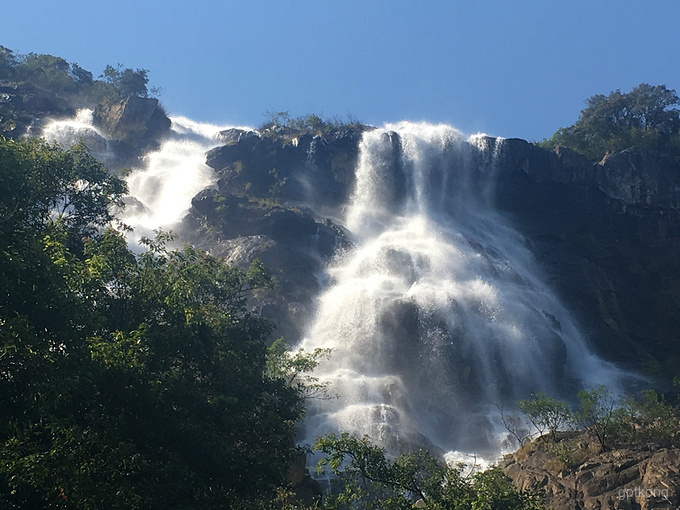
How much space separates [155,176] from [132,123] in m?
9.27

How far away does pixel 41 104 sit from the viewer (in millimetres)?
58594

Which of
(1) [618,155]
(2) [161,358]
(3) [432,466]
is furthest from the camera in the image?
(1) [618,155]

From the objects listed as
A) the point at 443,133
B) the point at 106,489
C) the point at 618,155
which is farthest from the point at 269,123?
the point at 106,489

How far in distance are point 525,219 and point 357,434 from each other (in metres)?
31.5

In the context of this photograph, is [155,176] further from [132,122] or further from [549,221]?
[549,221]

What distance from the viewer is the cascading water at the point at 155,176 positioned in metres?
48.6

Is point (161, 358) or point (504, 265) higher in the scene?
point (504, 265)

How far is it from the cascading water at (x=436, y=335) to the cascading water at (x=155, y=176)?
49.4 feet

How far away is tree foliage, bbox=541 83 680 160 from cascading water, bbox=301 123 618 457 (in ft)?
44.7

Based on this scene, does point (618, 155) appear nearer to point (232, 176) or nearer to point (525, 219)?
point (525, 219)

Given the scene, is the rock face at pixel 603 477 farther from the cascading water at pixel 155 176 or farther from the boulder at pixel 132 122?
the boulder at pixel 132 122

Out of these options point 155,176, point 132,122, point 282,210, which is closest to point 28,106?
point 132,122

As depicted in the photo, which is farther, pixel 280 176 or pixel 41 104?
pixel 41 104

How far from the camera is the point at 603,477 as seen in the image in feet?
48.9
